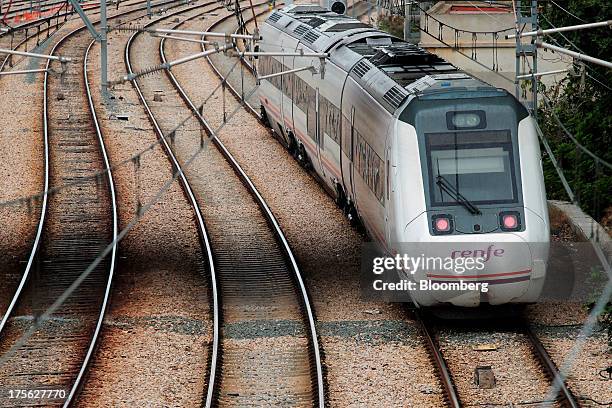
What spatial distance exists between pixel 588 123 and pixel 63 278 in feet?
37.3

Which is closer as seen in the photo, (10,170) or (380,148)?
(380,148)

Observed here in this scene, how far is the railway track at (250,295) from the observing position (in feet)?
48.6

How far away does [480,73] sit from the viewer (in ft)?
106

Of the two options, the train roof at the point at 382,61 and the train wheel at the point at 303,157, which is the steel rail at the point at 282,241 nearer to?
the train wheel at the point at 303,157

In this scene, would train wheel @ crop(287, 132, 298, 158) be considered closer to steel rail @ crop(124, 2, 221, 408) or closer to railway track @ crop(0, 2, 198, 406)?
steel rail @ crop(124, 2, 221, 408)

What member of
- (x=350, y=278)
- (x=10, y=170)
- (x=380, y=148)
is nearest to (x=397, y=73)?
(x=380, y=148)

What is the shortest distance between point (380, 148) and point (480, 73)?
15.4 m

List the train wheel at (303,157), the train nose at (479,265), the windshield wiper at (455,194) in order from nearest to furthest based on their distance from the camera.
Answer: the train nose at (479,265) → the windshield wiper at (455,194) → the train wheel at (303,157)

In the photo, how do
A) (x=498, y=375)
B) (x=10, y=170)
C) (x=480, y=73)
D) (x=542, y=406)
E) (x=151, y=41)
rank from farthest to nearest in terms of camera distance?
1. (x=151, y=41)
2. (x=480, y=73)
3. (x=10, y=170)
4. (x=498, y=375)
5. (x=542, y=406)

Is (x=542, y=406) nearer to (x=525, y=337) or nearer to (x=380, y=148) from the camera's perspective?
(x=525, y=337)

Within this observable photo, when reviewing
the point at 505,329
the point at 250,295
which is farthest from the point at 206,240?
the point at 505,329

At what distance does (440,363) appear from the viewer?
1526 centimetres

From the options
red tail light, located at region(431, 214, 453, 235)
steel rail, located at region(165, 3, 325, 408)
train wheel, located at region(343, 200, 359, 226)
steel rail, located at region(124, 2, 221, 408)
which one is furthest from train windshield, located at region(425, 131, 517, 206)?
train wheel, located at region(343, 200, 359, 226)

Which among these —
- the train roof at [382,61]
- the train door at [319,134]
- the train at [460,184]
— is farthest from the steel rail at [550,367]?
the train door at [319,134]
